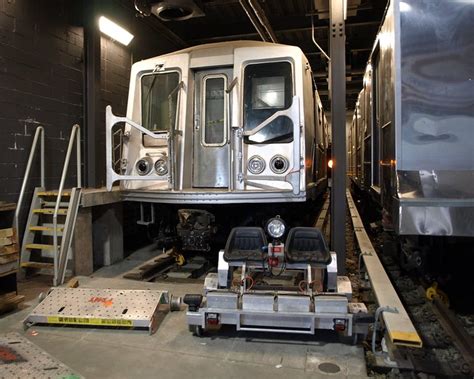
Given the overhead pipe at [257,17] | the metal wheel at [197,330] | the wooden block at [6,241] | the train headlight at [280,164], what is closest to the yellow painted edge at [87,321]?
the metal wheel at [197,330]

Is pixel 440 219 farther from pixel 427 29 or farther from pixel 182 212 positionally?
pixel 182 212

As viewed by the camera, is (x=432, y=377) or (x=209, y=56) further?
(x=209, y=56)

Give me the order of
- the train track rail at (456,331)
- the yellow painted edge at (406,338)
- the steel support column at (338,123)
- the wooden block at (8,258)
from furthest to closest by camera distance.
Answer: the steel support column at (338,123) → the wooden block at (8,258) → the train track rail at (456,331) → the yellow painted edge at (406,338)

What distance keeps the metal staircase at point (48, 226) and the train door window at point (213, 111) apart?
5.79 feet

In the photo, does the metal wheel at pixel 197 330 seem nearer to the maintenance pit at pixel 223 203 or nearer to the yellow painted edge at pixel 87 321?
the maintenance pit at pixel 223 203

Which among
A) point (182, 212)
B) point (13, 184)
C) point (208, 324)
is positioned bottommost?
point (208, 324)

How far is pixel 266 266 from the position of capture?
3.73m

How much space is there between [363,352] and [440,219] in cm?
112

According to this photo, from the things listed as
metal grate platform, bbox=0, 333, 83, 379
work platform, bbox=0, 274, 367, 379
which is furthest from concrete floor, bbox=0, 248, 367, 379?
metal grate platform, bbox=0, 333, 83, 379

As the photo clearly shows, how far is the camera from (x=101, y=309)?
3.71 meters

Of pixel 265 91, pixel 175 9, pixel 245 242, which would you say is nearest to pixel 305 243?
pixel 245 242

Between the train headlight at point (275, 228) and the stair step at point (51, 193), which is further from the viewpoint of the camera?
the stair step at point (51, 193)

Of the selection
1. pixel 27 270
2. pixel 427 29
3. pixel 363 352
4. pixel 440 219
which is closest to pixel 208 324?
pixel 363 352

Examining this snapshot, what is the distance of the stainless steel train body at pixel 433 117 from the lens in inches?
117
